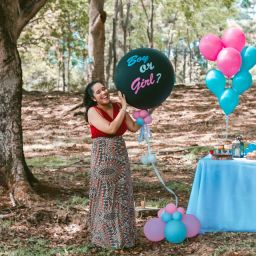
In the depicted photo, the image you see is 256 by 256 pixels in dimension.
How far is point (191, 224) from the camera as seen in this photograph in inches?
205

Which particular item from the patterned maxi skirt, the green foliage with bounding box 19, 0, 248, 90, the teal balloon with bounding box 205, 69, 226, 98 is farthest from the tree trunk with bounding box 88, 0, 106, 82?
the patterned maxi skirt

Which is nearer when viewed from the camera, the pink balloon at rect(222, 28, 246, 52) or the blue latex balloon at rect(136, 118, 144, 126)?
the blue latex balloon at rect(136, 118, 144, 126)

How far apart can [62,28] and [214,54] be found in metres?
16.6

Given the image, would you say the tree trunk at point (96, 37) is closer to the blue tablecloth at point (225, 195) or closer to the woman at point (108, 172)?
the blue tablecloth at point (225, 195)

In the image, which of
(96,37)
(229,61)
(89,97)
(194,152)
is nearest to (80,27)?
(96,37)

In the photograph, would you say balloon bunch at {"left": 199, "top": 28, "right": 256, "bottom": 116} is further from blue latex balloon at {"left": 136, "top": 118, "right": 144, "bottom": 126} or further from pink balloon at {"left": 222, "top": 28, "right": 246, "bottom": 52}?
blue latex balloon at {"left": 136, "top": 118, "right": 144, "bottom": 126}

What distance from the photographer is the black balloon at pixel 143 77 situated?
16.0ft

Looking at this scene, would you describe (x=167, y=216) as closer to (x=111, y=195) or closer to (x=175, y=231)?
(x=175, y=231)

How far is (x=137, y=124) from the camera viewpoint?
506 cm

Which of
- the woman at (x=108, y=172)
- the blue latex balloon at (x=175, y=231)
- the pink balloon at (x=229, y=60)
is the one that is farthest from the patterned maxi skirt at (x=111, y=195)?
the pink balloon at (x=229, y=60)

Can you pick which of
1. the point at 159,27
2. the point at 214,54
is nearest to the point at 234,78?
the point at 214,54

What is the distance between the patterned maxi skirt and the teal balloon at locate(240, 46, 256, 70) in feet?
5.95

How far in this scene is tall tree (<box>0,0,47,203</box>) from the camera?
655 centimetres

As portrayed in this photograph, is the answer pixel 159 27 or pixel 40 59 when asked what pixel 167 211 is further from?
pixel 159 27
